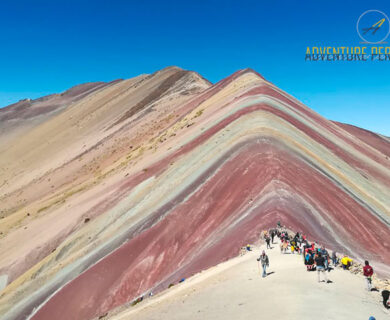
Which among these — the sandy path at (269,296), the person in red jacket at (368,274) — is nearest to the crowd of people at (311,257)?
the person in red jacket at (368,274)

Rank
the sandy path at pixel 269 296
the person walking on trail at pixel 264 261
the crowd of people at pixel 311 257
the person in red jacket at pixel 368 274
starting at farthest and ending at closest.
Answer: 1. the person walking on trail at pixel 264 261
2. the crowd of people at pixel 311 257
3. the person in red jacket at pixel 368 274
4. the sandy path at pixel 269 296

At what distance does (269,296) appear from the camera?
1268 centimetres

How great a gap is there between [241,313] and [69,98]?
168 metres

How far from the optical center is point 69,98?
554ft

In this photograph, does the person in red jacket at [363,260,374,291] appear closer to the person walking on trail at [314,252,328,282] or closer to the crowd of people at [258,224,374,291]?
the crowd of people at [258,224,374,291]

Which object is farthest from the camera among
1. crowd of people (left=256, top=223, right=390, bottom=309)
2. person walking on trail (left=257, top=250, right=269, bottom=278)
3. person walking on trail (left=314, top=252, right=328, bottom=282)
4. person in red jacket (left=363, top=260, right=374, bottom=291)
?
person walking on trail (left=257, top=250, right=269, bottom=278)

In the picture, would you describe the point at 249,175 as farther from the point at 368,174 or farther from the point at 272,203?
the point at 368,174

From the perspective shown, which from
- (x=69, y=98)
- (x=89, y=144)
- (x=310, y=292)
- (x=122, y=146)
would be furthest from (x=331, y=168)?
(x=69, y=98)

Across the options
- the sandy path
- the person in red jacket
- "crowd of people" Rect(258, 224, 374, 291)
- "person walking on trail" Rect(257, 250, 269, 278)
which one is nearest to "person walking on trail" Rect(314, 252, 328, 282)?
"crowd of people" Rect(258, 224, 374, 291)

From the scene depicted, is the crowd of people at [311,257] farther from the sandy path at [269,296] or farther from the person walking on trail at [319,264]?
the sandy path at [269,296]

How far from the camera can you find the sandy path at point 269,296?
1138 centimetres

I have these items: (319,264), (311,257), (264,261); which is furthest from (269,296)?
(311,257)

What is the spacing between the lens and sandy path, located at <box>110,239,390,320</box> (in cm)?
1138

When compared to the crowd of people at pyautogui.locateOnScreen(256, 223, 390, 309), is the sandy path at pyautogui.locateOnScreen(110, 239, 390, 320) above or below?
below
